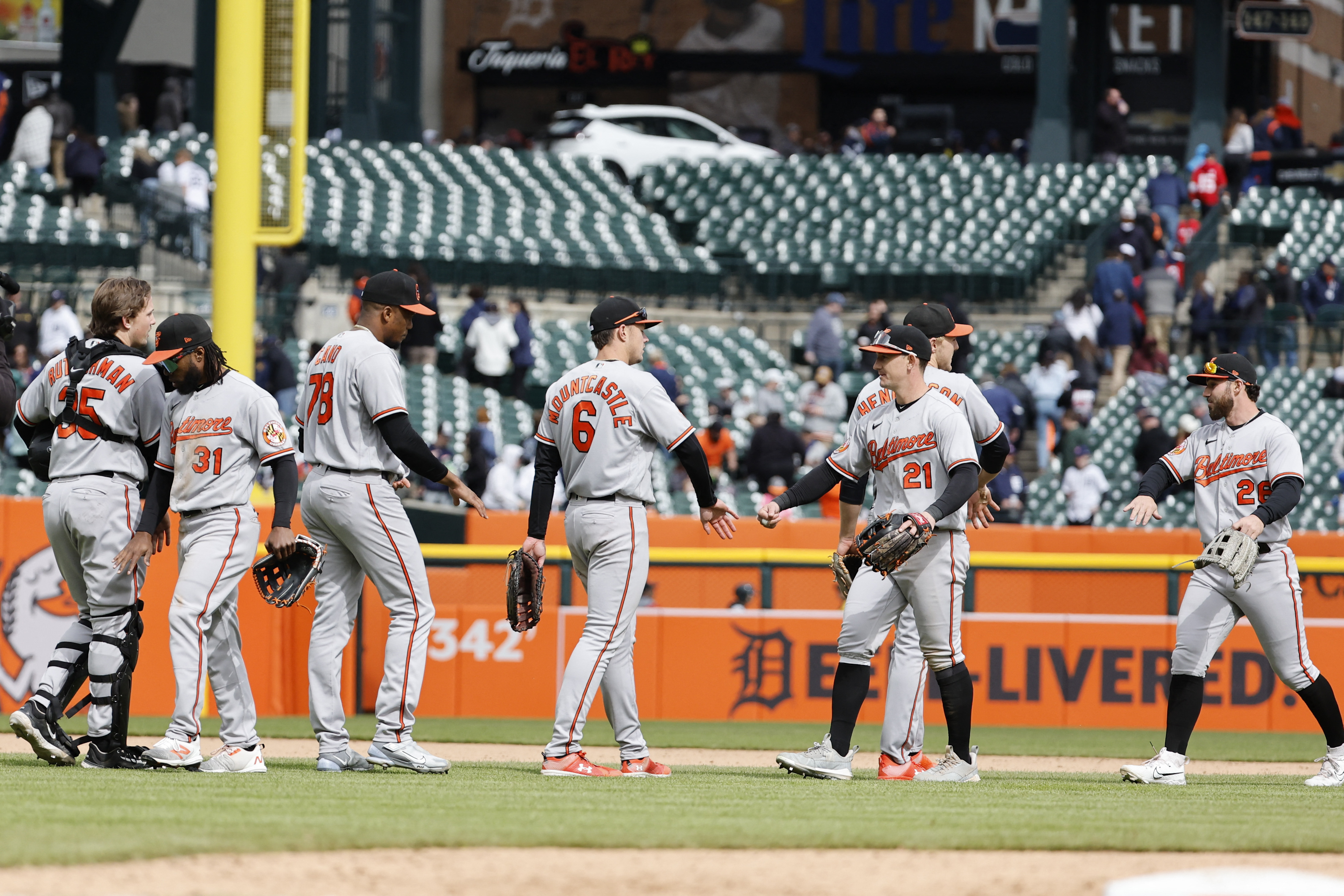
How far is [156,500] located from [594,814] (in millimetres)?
2164

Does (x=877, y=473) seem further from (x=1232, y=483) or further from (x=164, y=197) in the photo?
(x=164, y=197)

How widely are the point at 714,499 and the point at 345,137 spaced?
2089 centimetres

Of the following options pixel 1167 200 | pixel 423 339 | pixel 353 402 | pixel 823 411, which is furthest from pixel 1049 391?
pixel 353 402

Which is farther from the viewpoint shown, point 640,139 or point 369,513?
point 640,139

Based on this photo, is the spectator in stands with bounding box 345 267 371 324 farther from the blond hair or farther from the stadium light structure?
the blond hair

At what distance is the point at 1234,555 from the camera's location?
7.24m

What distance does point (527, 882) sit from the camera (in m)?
4.87

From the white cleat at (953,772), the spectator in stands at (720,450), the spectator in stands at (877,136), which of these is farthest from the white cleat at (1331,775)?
the spectator in stands at (877,136)

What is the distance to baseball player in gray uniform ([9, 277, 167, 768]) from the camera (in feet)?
22.5

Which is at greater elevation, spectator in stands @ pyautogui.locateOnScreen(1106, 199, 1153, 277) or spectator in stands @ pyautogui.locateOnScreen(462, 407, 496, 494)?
spectator in stands @ pyautogui.locateOnScreen(1106, 199, 1153, 277)

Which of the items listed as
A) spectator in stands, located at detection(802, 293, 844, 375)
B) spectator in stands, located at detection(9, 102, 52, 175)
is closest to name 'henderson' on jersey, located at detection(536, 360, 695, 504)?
spectator in stands, located at detection(802, 293, 844, 375)

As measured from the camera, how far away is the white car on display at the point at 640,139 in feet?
87.4

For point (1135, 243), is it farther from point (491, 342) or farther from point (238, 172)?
point (238, 172)

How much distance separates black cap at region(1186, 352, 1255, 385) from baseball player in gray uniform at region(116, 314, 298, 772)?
3.72 meters
